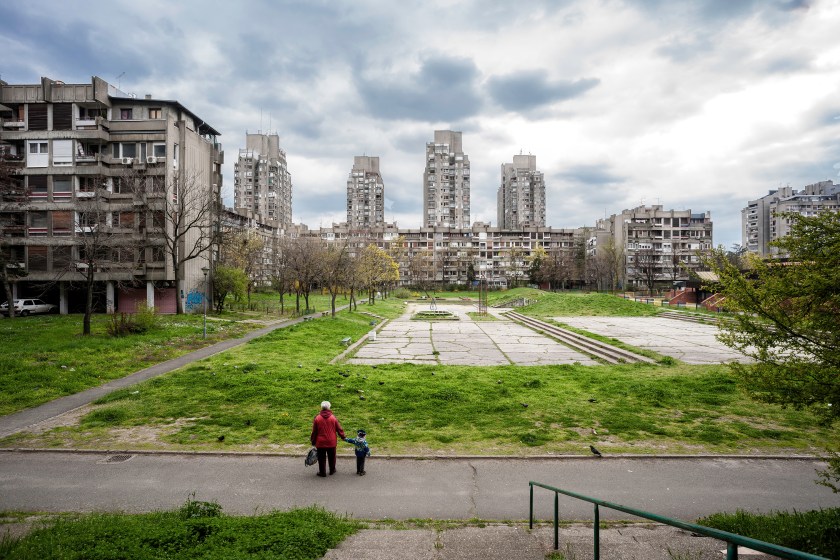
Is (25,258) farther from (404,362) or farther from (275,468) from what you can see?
(275,468)

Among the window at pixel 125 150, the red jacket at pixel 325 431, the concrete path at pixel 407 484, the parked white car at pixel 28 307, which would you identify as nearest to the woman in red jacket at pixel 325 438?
the red jacket at pixel 325 431

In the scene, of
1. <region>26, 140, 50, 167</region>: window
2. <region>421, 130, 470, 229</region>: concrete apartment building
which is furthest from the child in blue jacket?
<region>421, 130, 470, 229</region>: concrete apartment building

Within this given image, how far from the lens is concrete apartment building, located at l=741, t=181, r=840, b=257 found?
13150 centimetres

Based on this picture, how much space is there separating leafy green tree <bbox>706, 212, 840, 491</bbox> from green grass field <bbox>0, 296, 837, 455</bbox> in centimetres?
457

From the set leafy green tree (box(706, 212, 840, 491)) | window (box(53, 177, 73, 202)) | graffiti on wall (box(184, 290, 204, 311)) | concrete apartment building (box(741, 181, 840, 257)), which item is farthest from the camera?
concrete apartment building (box(741, 181, 840, 257))

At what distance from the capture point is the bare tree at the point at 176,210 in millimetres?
35250

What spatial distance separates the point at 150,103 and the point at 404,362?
35.6m

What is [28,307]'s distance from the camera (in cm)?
3634

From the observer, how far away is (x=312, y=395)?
13.0 meters

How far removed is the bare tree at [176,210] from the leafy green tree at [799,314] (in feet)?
117

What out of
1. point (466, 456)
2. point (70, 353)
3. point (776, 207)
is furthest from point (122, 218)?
point (776, 207)

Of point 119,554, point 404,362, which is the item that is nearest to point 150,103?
point 404,362

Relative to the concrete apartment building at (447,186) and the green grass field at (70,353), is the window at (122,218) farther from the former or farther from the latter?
the concrete apartment building at (447,186)

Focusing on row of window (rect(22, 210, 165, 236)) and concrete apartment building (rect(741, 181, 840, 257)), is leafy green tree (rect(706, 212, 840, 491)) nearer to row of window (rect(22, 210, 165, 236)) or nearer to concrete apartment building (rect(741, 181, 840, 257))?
row of window (rect(22, 210, 165, 236))
